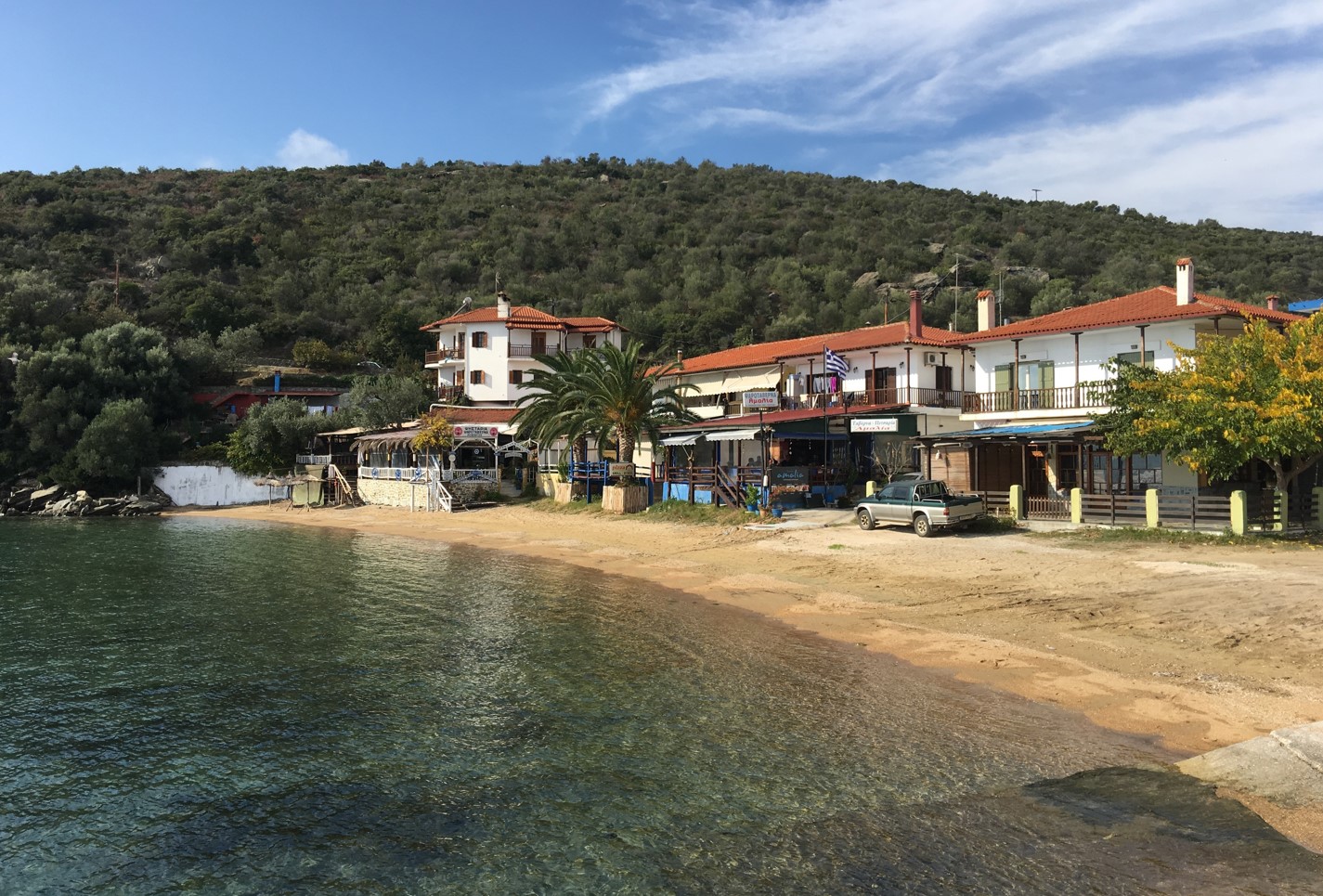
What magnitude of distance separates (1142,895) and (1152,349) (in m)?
30.2

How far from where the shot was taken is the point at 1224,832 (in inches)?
279

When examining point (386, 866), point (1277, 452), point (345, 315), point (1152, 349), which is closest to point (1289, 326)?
point (1277, 452)

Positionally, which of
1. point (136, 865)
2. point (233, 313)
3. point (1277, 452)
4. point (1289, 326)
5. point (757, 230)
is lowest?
point (136, 865)

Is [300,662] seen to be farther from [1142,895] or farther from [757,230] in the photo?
[757,230]

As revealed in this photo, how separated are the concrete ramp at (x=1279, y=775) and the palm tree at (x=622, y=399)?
2859 cm

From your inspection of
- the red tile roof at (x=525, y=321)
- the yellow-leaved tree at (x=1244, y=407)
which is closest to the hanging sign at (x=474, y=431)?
the red tile roof at (x=525, y=321)

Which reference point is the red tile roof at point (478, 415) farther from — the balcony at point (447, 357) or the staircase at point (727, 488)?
the staircase at point (727, 488)

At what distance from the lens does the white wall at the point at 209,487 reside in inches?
2071

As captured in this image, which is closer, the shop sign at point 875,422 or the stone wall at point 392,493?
the shop sign at point 875,422

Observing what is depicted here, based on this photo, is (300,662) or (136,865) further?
(300,662)

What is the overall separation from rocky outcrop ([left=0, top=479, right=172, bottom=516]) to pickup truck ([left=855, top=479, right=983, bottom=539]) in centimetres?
4424

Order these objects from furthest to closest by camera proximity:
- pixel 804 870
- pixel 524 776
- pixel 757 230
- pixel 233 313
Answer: pixel 757 230 < pixel 233 313 < pixel 524 776 < pixel 804 870

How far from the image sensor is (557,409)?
38875mm

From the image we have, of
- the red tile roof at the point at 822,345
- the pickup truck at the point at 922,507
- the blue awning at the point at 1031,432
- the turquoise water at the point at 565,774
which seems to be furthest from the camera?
the red tile roof at the point at 822,345
